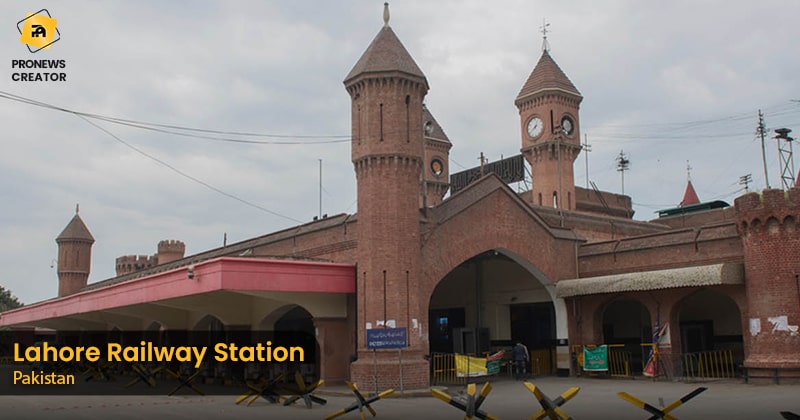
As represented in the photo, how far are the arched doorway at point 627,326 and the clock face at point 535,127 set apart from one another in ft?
56.2

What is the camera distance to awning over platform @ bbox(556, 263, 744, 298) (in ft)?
74.3

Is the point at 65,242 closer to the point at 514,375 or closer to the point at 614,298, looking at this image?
the point at 514,375

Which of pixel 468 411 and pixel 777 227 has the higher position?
pixel 777 227

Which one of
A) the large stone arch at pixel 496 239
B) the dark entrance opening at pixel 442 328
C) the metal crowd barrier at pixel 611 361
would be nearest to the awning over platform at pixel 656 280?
the large stone arch at pixel 496 239

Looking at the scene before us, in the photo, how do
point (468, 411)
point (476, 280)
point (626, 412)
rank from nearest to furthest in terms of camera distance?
point (468, 411)
point (626, 412)
point (476, 280)

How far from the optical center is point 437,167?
55781 millimetres

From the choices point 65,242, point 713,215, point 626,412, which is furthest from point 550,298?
point 65,242

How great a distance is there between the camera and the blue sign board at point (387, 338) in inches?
838

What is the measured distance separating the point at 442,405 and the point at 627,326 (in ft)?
53.7

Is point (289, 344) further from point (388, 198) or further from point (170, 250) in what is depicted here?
point (170, 250)

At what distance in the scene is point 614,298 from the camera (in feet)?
87.8

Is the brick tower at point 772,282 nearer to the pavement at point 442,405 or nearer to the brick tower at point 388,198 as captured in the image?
the pavement at point 442,405

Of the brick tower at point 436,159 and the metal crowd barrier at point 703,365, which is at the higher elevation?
the brick tower at point 436,159

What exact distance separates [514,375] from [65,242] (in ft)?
122
